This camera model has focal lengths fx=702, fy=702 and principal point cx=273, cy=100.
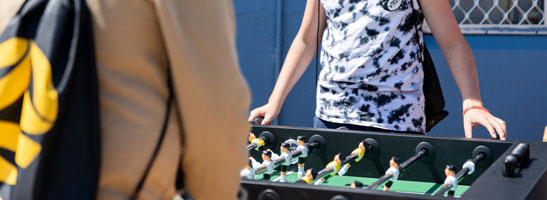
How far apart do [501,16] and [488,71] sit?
42 cm

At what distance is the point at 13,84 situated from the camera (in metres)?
0.94

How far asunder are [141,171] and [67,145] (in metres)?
0.10

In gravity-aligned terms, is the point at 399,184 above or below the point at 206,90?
below

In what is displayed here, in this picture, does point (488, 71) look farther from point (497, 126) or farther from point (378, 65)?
point (497, 126)

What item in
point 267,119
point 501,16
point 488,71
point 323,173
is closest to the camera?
point 323,173

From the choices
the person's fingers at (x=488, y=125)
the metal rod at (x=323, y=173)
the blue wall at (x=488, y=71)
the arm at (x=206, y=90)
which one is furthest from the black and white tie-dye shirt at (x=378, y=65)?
the blue wall at (x=488, y=71)

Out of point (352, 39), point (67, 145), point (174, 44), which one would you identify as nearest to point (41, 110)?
point (67, 145)

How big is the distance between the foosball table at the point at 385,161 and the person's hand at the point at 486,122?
43mm

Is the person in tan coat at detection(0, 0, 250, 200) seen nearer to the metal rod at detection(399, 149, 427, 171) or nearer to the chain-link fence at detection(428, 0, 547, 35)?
the metal rod at detection(399, 149, 427, 171)

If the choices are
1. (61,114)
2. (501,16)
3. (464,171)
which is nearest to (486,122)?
(464,171)

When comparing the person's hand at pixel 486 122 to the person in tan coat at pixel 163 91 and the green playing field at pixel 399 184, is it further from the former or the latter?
the person in tan coat at pixel 163 91

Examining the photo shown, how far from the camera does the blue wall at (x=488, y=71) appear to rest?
14.5 ft

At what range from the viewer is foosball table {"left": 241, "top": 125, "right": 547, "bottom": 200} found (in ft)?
5.24

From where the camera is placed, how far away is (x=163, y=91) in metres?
0.96
